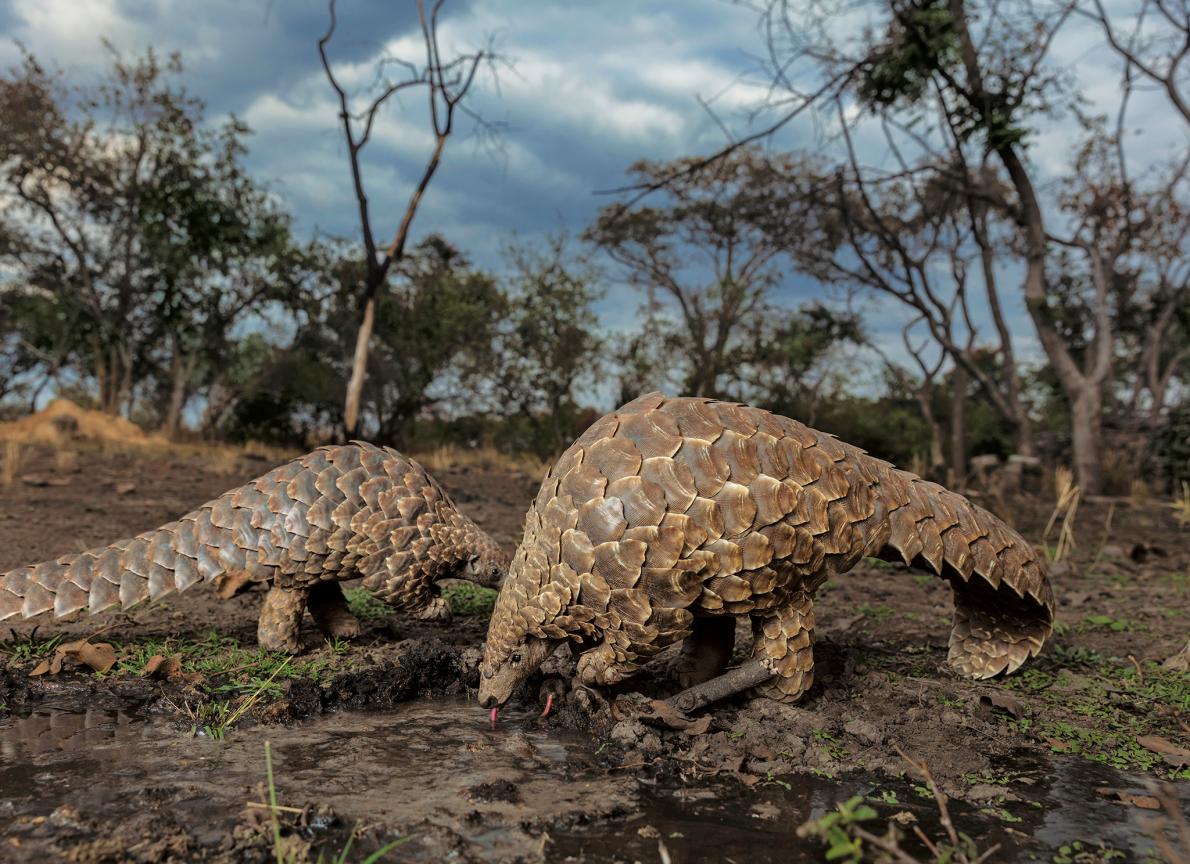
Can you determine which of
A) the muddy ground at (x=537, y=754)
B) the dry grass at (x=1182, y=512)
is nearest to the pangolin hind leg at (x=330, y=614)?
the muddy ground at (x=537, y=754)

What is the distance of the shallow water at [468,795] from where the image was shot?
2.39 meters

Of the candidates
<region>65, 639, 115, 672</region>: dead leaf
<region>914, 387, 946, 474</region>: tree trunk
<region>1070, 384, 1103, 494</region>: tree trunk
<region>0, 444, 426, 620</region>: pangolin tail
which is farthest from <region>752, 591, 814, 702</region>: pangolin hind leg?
<region>914, 387, 946, 474</region>: tree trunk

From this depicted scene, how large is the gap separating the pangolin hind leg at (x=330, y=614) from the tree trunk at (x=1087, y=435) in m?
12.3

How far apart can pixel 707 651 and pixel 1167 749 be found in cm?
171

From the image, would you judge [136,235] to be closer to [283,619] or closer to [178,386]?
[178,386]

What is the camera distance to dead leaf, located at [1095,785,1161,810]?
2.79 metres

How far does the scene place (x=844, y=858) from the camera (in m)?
2.35

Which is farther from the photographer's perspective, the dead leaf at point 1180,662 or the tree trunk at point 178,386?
the tree trunk at point 178,386

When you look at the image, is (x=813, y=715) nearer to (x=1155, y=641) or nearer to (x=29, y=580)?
(x=1155, y=641)

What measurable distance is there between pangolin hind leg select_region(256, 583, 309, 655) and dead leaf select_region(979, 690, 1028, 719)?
3.13 meters

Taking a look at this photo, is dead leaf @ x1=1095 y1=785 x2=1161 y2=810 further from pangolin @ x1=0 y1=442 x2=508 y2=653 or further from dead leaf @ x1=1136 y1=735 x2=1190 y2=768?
pangolin @ x1=0 y1=442 x2=508 y2=653

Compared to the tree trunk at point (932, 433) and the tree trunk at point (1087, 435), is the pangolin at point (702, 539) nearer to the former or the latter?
the tree trunk at point (1087, 435)

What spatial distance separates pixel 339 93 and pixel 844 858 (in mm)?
15411

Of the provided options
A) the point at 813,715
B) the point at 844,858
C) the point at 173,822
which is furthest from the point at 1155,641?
the point at 173,822
